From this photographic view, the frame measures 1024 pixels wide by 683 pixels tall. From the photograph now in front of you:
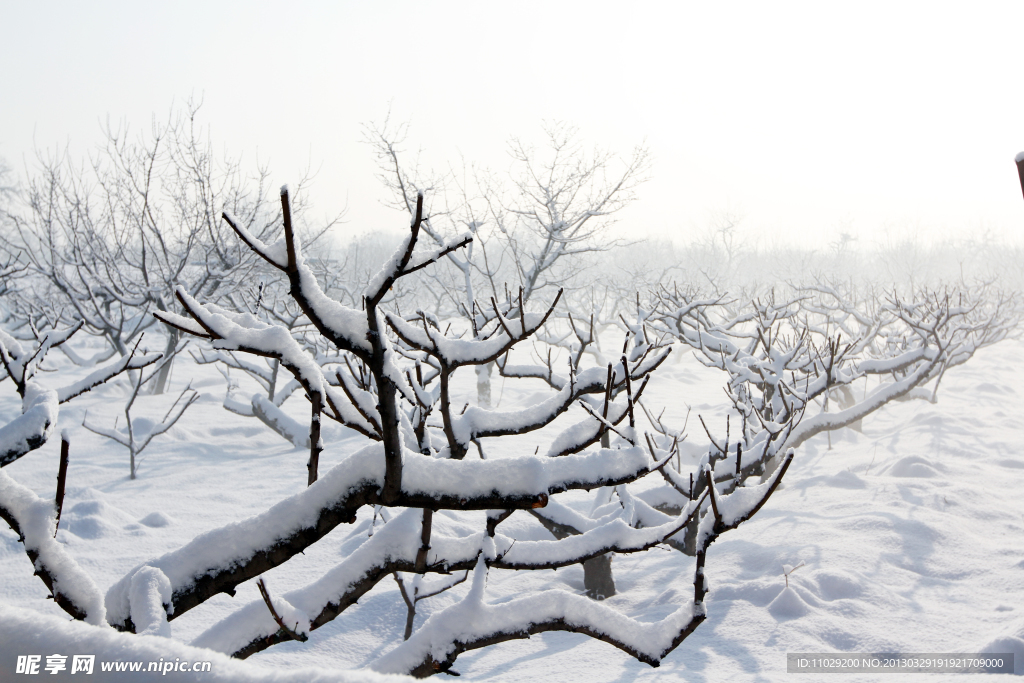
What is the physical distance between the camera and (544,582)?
4.32 metres

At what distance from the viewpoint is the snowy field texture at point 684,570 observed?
304 cm

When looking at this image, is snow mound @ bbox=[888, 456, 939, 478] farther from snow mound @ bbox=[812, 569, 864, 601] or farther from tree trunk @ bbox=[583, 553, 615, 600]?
tree trunk @ bbox=[583, 553, 615, 600]

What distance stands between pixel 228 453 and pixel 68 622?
26.2ft

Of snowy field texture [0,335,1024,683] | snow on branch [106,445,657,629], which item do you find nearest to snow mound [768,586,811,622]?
snowy field texture [0,335,1024,683]

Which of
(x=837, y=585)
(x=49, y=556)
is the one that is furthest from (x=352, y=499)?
(x=837, y=585)

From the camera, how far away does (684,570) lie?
446 centimetres

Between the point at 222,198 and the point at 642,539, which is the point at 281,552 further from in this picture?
the point at 222,198

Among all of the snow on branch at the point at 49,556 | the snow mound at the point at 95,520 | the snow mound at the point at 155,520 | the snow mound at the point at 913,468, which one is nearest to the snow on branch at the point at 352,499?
the snow on branch at the point at 49,556

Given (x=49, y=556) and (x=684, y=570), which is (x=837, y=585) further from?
(x=49, y=556)

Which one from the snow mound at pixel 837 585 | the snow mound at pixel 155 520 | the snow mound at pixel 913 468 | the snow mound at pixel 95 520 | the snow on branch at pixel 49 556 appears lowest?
the snow mound at pixel 913 468

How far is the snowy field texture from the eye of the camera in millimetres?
3039

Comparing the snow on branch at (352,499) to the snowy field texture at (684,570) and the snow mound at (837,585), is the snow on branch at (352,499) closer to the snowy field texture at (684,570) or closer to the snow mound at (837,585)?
the snowy field texture at (684,570)

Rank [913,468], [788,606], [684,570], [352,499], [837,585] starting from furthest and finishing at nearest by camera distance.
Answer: [913,468], [684,570], [837,585], [788,606], [352,499]

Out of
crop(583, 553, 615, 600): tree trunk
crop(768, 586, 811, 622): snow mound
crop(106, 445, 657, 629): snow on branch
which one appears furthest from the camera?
crop(583, 553, 615, 600): tree trunk
